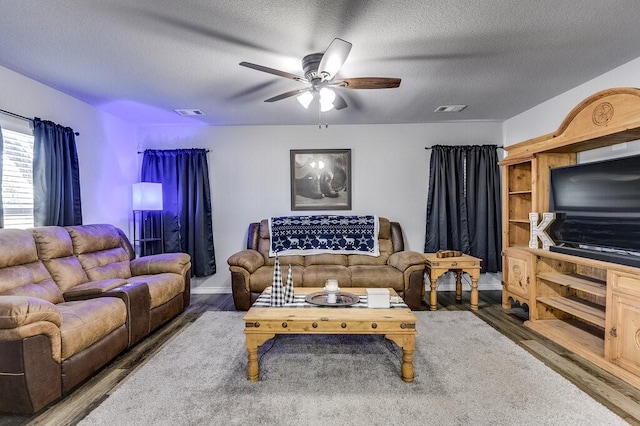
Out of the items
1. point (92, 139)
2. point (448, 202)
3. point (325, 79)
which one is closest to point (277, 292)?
point (325, 79)

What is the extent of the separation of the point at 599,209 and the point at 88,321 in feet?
13.8

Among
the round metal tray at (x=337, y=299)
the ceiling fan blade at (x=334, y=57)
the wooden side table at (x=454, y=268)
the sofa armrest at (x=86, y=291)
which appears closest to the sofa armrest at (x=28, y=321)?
the sofa armrest at (x=86, y=291)

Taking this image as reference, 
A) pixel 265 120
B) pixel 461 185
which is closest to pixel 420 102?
pixel 461 185

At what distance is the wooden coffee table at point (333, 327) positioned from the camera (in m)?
2.14

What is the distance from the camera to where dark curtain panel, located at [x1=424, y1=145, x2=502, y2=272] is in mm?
4336

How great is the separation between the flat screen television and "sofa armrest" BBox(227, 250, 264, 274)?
3.20 m

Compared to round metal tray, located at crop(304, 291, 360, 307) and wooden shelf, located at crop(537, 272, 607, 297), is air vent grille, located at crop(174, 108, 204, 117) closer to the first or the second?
round metal tray, located at crop(304, 291, 360, 307)

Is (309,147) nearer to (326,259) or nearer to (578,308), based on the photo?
(326,259)

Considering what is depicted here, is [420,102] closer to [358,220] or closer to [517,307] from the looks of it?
[358,220]

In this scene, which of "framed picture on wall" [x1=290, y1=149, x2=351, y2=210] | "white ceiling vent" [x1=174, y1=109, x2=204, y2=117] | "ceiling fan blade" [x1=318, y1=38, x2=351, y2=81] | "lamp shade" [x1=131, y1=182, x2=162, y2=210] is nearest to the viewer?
"ceiling fan blade" [x1=318, y1=38, x2=351, y2=81]

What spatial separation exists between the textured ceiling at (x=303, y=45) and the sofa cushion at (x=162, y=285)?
1970 millimetres

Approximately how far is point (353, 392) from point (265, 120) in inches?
139

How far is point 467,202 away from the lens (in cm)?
440

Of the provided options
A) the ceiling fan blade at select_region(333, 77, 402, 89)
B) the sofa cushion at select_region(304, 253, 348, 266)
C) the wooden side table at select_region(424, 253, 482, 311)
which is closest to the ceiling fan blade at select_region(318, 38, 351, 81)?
the ceiling fan blade at select_region(333, 77, 402, 89)
